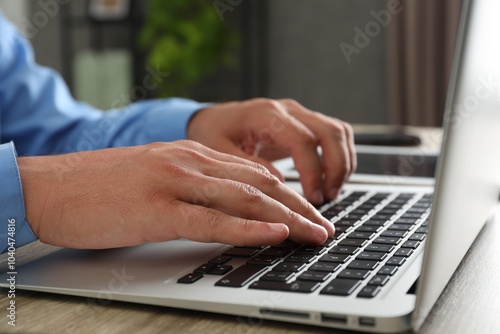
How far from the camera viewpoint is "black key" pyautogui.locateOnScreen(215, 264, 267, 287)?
485 millimetres

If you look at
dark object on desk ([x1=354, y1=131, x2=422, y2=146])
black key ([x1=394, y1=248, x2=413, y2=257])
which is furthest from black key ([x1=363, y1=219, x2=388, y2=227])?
dark object on desk ([x1=354, y1=131, x2=422, y2=146])

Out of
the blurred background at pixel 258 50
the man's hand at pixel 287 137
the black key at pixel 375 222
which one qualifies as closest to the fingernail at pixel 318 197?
the man's hand at pixel 287 137

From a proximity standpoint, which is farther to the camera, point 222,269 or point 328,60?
Result: point 328,60

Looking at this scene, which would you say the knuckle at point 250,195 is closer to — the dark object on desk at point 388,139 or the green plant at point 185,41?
the dark object on desk at point 388,139

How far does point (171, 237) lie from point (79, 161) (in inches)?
4.7

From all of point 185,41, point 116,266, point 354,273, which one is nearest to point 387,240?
point 354,273

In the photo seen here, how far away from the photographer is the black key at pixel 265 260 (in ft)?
1.76

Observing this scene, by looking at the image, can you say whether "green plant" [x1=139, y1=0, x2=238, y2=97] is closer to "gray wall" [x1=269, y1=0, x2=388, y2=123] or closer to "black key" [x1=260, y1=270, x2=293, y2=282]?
"gray wall" [x1=269, y1=0, x2=388, y2=123]

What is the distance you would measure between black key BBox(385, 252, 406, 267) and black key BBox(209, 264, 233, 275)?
0.12 metres

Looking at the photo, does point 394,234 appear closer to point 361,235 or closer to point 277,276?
point 361,235

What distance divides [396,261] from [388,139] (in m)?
0.87

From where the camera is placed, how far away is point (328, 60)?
3773 millimetres

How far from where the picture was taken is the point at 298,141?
0.88m

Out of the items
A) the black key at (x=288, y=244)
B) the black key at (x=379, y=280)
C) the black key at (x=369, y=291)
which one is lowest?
the black key at (x=288, y=244)
